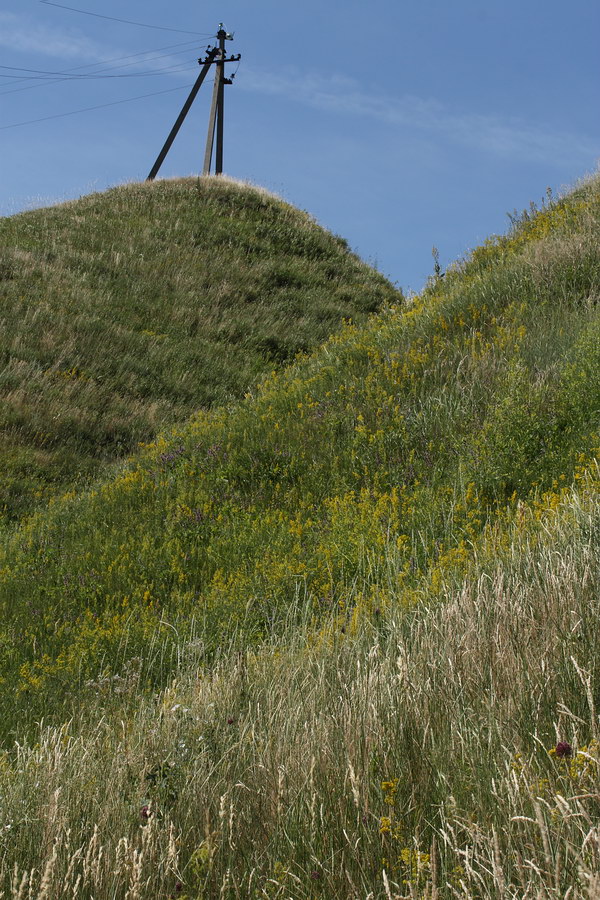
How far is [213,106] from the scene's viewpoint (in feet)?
90.2

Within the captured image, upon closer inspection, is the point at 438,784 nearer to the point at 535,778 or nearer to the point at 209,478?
the point at 535,778

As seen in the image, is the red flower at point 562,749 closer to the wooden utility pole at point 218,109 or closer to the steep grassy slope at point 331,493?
the steep grassy slope at point 331,493

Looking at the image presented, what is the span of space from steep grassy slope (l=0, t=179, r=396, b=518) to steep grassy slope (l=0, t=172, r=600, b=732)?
2.13 m

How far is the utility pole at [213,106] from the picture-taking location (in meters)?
27.3

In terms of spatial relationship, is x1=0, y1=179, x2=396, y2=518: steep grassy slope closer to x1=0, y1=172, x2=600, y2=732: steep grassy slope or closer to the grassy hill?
the grassy hill

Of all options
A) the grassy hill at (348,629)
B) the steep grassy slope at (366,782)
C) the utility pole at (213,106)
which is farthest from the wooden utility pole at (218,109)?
the steep grassy slope at (366,782)

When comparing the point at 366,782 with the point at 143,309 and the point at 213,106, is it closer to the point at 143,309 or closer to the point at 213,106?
the point at 143,309

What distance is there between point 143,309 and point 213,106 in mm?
14363

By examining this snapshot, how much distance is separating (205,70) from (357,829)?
30.2 m

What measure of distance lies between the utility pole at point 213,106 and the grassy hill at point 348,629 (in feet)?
57.2

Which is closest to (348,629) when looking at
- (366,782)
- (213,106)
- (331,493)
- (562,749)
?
(366,782)

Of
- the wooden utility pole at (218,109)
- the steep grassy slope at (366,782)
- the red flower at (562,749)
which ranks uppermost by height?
the wooden utility pole at (218,109)

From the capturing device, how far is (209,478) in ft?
28.2

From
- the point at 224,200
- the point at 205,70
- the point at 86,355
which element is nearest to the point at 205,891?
the point at 86,355
